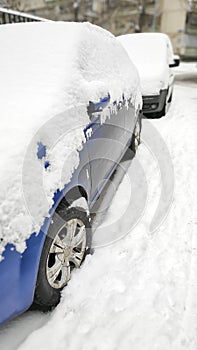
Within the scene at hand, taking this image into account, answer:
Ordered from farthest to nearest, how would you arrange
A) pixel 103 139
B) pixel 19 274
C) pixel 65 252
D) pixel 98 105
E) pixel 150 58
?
pixel 150 58
pixel 103 139
pixel 98 105
pixel 65 252
pixel 19 274

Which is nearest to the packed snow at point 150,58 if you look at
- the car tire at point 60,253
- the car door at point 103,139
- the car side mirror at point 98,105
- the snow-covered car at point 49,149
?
the car door at point 103,139

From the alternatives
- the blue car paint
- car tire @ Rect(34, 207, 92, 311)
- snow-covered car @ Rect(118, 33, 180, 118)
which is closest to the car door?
car tire @ Rect(34, 207, 92, 311)

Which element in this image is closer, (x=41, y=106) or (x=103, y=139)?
(x=41, y=106)

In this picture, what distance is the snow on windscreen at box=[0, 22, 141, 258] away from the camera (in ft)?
4.58

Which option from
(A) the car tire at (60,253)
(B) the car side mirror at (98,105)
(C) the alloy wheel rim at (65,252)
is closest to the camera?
(A) the car tire at (60,253)

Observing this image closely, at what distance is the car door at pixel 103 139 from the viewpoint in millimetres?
2107

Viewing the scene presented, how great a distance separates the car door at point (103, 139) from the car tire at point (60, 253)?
41cm

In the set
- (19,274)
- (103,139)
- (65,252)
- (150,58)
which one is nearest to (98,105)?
(103,139)

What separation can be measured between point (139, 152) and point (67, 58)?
7.83 feet

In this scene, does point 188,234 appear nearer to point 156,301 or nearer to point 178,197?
point 178,197

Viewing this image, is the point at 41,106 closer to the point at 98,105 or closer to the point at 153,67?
the point at 98,105

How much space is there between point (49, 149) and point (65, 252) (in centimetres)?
71

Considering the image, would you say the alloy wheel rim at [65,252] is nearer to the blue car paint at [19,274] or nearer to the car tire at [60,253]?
the car tire at [60,253]

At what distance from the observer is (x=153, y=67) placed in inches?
230
